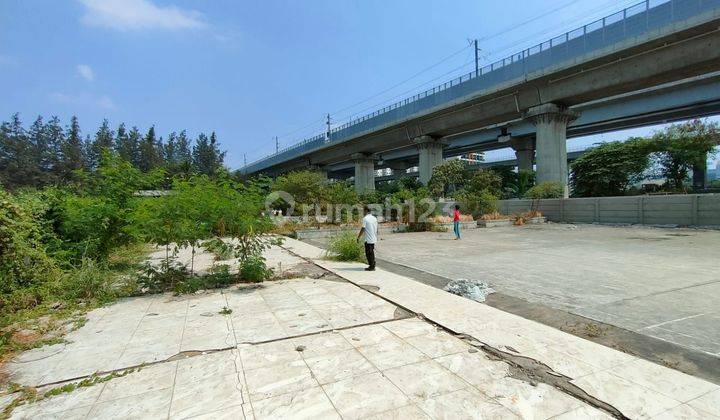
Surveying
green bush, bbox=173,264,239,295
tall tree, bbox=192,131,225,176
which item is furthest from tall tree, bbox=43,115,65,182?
green bush, bbox=173,264,239,295

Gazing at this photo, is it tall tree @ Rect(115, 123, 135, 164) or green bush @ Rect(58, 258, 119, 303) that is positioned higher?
tall tree @ Rect(115, 123, 135, 164)

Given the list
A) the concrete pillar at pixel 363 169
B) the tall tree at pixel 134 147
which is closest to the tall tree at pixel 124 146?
the tall tree at pixel 134 147

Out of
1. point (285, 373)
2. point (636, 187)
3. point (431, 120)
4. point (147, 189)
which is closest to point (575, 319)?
point (285, 373)

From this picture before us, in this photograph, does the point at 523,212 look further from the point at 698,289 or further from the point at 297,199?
the point at 698,289

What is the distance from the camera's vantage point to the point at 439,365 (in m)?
3.96

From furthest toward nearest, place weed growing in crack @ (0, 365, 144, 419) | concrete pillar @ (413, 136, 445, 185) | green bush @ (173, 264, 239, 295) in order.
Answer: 1. concrete pillar @ (413, 136, 445, 185)
2. green bush @ (173, 264, 239, 295)
3. weed growing in crack @ (0, 365, 144, 419)

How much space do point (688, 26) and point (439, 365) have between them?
25.0m

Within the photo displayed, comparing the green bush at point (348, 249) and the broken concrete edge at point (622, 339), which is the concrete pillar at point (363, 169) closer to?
the green bush at point (348, 249)

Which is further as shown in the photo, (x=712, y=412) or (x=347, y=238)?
(x=347, y=238)

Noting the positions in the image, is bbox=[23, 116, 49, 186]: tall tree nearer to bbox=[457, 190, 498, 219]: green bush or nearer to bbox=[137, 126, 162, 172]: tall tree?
bbox=[137, 126, 162, 172]: tall tree

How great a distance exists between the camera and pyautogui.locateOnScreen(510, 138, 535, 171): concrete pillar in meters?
46.2

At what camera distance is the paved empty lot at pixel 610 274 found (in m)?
5.29

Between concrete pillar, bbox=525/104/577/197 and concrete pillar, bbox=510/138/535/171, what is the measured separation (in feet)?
57.8

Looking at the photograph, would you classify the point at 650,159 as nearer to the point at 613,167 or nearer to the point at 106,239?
the point at 613,167
